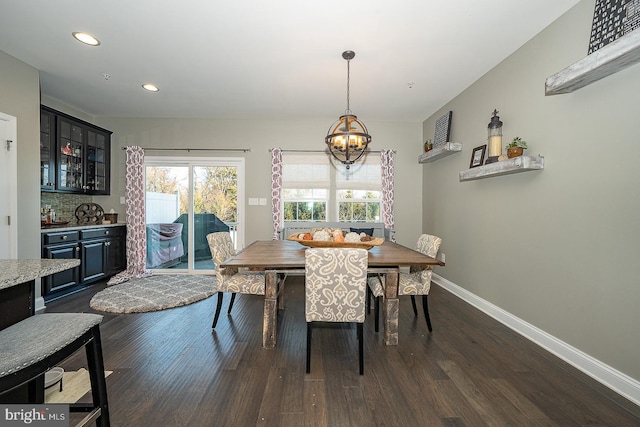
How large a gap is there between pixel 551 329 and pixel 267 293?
7.70ft

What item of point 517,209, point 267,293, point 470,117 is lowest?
point 267,293

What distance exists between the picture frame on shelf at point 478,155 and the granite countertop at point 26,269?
3511 mm

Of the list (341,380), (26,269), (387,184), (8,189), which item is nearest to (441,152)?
(387,184)

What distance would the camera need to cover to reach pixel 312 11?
215 centimetres

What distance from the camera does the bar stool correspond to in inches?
34.0

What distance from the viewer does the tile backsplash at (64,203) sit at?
12.9 ft

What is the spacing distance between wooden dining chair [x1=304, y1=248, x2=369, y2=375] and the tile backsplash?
14.0 feet

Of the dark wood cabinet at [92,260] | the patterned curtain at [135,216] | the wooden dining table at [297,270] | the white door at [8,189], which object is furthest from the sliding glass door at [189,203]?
the wooden dining table at [297,270]

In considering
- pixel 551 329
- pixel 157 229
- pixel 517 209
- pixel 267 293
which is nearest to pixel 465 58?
pixel 517 209

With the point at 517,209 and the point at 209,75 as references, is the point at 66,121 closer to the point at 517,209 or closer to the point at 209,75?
the point at 209,75

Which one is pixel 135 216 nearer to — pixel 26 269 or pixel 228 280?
pixel 228 280

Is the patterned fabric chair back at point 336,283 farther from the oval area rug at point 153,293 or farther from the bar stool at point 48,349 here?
the oval area rug at point 153,293

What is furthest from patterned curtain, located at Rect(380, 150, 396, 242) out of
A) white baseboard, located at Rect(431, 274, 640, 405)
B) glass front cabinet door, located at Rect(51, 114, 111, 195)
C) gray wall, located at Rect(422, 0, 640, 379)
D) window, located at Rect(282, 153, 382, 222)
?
glass front cabinet door, located at Rect(51, 114, 111, 195)

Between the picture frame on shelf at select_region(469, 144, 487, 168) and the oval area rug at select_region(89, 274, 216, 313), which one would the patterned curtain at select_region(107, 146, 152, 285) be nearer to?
the oval area rug at select_region(89, 274, 216, 313)
